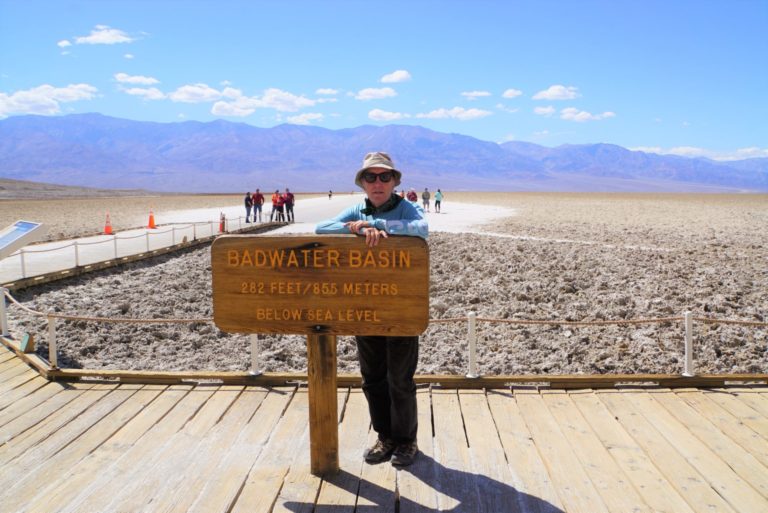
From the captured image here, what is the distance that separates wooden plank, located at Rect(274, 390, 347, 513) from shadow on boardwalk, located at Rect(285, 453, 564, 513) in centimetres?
1

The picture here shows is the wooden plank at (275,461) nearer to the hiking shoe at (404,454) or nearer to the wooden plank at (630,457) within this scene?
the hiking shoe at (404,454)

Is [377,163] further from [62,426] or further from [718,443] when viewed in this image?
[62,426]

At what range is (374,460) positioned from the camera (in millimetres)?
3938

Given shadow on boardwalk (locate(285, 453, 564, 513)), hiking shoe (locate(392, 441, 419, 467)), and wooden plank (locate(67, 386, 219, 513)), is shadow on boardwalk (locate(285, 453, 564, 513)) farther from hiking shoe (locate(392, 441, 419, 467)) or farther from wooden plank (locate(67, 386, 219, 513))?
wooden plank (locate(67, 386, 219, 513))

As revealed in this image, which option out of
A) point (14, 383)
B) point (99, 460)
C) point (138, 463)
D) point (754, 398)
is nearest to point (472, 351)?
point (754, 398)

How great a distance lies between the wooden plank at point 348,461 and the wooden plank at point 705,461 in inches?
80.1

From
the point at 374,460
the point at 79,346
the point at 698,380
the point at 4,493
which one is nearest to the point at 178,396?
the point at 4,493

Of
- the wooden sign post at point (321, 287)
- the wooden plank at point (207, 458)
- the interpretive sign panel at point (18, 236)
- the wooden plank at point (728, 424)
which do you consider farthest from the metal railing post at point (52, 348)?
A: the wooden plank at point (728, 424)

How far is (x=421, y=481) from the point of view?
3715mm

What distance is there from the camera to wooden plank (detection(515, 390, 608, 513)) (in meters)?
3.48

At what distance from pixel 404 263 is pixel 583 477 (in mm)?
1662

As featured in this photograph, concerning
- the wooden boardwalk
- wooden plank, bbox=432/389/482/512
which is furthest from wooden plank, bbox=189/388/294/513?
wooden plank, bbox=432/389/482/512

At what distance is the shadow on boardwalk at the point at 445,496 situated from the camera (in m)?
3.41

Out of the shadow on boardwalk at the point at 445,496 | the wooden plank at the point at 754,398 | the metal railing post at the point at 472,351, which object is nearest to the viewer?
the shadow on boardwalk at the point at 445,496
